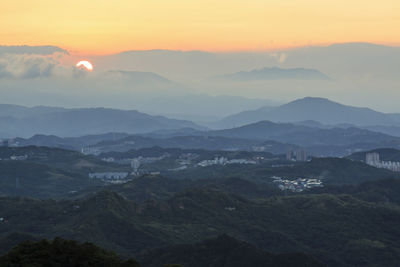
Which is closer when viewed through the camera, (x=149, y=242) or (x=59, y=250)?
(x=59, y=250)

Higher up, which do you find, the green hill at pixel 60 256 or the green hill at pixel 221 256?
the green hill at pixel 60 256

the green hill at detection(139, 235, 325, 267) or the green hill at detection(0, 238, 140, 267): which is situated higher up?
the green hill at detection(0, 238, 140, 267)

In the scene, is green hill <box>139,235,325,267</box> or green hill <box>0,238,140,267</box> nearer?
green hill <box>0,238,140,267</box>

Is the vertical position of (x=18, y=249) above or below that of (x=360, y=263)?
above

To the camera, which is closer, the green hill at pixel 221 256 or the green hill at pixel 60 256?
the green hill at pixel 60 256

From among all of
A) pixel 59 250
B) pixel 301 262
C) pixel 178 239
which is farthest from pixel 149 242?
pixel 59 250

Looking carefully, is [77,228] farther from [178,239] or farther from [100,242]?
[178,239]

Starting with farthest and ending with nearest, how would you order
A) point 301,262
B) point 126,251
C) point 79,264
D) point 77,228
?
point 77,228 < point 126,251 < point 301,262 < point 79,264

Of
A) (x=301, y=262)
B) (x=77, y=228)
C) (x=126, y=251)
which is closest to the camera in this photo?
(x=301, y=262)

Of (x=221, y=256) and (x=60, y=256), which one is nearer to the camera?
(x=60, y=256)

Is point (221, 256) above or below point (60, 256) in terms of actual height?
below
